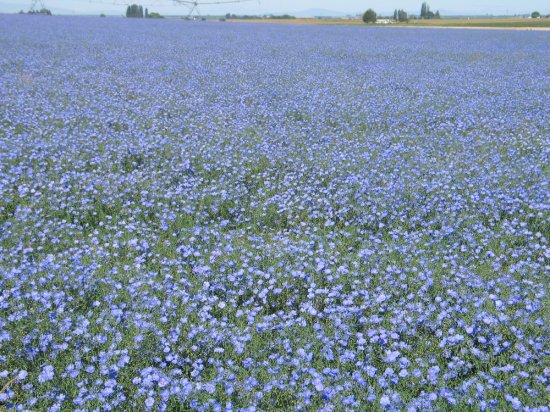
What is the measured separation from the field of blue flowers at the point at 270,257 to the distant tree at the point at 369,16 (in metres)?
58.0

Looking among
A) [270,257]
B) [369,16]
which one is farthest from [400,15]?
[270,257]

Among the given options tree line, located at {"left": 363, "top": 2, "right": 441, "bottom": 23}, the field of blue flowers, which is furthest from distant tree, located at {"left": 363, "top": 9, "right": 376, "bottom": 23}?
the field of blue flowers

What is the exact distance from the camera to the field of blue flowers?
302 cm

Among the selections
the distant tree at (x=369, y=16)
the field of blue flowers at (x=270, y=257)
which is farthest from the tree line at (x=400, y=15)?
the field of blue flowers at (x=270, y=257)

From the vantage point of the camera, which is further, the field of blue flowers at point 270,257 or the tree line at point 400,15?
the tree line at point 400,15

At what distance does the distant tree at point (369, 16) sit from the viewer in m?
63.8

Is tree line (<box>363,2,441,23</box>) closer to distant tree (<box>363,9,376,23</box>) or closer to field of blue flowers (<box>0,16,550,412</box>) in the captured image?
distant tree (<box>363,9,376,23</box>)

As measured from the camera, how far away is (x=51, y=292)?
3.77 metres

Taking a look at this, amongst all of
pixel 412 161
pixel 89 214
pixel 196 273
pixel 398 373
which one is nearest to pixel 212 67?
pixel 412 161

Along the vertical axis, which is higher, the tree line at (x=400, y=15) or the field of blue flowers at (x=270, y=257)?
the tree line at (x=400, y=15)

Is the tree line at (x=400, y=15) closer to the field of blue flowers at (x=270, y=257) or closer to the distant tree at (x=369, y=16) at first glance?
the distant tree at (x=369, y=16)

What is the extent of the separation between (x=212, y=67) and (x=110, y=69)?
10.0ft

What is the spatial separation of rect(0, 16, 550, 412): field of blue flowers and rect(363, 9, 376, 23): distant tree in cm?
5801

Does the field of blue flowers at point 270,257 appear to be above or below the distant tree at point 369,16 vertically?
below
